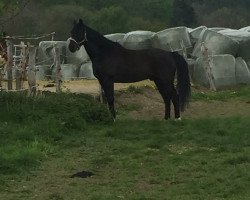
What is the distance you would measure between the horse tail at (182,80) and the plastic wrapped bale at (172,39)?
1125cm

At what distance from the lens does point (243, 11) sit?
65625mm

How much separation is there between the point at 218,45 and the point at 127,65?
1185 cm

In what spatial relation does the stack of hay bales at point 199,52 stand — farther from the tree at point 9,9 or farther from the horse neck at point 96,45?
the tree at point 9,9

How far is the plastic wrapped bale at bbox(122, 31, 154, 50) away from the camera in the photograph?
23.8 metres

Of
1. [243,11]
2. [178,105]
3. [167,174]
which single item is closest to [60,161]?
[167,174]

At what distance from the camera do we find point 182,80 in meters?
12.9

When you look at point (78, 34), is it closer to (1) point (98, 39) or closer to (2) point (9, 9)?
(1) point (98, 39)

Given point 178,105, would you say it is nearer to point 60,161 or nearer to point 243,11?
point 60,161

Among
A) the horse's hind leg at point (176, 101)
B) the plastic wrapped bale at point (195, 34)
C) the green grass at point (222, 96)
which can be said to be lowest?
the green grass at point (222, 96)

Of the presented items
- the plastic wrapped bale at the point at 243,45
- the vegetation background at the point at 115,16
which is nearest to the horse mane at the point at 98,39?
the plastic wrapped bale at the point at 243,45

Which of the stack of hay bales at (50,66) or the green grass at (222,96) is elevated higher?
the stack of hay bales at (50,66)

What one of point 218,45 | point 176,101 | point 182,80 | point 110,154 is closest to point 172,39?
point 218,45

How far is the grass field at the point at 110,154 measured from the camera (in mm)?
6832

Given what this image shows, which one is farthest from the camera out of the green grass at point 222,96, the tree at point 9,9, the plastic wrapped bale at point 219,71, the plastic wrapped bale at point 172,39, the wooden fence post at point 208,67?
the plastic wrapped bale at point 172,39
